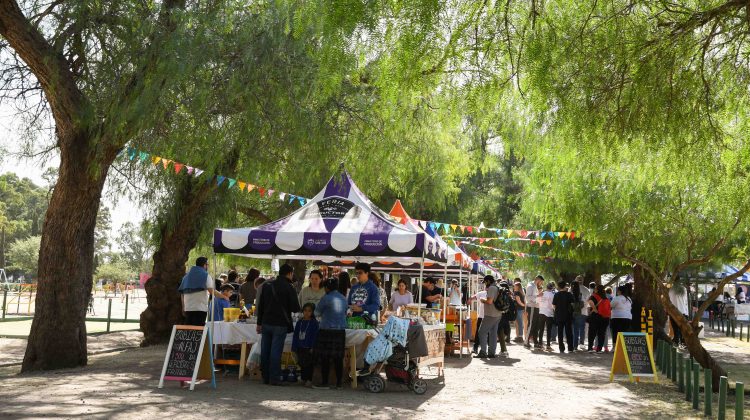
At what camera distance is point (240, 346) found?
13.2m

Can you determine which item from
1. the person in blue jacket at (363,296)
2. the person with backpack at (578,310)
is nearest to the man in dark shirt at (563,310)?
the person with backpack at (578,310)

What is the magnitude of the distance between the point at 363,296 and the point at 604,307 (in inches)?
358

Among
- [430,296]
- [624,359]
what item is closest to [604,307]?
[430,296]

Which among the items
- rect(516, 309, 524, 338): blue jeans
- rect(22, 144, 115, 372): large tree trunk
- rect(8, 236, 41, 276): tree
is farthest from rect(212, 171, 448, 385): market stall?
rect(8, 236, 41, 276): tree

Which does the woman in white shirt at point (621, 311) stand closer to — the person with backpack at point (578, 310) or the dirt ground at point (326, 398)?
the person with backpack at point (578, 310)

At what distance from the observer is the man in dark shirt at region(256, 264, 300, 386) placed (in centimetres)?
1185

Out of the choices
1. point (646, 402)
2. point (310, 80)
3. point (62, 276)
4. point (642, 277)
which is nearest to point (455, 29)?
point (310, 80)

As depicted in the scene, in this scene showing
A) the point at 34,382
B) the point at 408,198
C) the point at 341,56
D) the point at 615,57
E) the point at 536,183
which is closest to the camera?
the point at 341,56

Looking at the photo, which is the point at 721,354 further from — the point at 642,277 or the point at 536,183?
the point at 536,183

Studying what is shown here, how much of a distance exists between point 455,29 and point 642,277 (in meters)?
17.7

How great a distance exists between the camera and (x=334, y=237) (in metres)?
12.9

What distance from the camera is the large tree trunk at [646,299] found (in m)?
21.8

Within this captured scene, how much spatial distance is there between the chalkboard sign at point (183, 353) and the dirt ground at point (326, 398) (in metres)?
Answer: 0.23

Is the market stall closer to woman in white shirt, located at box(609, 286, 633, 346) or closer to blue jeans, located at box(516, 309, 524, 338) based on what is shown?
woman in white shirt, located at box(609, 286, 633, 346)
